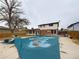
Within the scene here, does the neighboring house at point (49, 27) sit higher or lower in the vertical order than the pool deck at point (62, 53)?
higher

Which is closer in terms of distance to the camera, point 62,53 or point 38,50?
point 38,50

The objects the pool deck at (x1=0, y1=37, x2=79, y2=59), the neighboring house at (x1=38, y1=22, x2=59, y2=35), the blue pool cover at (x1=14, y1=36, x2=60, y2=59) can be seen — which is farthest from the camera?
the neighboring house at (x1=38, y1=22, x2=59, y2=35)

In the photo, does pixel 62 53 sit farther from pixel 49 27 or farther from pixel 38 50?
pixel 49 27

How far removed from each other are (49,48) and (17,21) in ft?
151

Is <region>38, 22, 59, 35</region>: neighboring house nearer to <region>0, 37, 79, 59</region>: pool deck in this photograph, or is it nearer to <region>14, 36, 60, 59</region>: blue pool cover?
<region>0, 37, 79, 59</region>: pool deck

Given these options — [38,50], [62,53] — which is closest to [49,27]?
[62,53]

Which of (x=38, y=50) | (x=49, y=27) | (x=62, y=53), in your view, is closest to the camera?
(x=38, y=50)

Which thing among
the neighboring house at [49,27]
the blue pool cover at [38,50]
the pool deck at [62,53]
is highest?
the neighboring house at [49,27]

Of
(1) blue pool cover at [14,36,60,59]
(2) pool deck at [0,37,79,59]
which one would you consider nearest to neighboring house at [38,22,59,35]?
(2) pool deck at [0,37,79,59]

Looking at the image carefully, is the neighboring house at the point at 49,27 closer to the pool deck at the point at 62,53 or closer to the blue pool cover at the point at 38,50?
the pool deck at the point at 62,53

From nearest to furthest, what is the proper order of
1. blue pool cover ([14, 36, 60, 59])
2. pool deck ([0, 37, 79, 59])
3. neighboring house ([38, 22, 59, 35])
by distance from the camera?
blue pool cover ([14, 36, 60, 59]), pool deck ([0, 37, 79, 59]), neighboring house ([38, 22, 59, 35])

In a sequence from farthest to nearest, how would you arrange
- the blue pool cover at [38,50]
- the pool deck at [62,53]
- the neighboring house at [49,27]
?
the neighboring house at [49,27], the pool deck at [62,53], the blue pool cover at [38,50]

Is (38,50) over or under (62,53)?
over

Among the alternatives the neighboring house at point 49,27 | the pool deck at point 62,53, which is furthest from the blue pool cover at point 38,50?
the neighboring house at point 49,27
